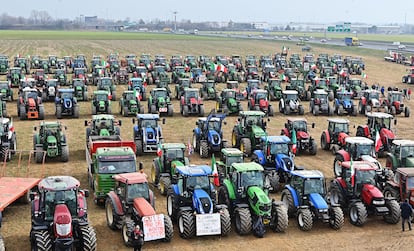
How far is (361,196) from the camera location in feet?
61.5

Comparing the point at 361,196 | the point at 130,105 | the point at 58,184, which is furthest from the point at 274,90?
the point at 58,184

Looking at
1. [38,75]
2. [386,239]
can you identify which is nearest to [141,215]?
[386,239]

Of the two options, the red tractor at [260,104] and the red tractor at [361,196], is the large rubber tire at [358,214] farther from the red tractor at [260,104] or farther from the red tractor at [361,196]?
the red tractor at [260,104]

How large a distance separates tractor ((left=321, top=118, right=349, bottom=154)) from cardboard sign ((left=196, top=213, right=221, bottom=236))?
12.1m

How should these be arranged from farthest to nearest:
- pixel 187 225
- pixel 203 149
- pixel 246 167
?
1. pixel 203 149
2. pixel 246 167
3. pixel 187 225

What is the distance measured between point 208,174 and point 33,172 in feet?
29.9

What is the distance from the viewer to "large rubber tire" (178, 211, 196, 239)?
16594 mm

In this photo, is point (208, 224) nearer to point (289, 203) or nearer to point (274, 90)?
point (289, 203)

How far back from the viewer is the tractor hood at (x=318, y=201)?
57.5 ft

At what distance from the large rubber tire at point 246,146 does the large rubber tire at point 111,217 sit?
9.51 meters

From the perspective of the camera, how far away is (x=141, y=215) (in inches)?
620

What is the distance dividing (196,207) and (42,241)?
14.8 feet

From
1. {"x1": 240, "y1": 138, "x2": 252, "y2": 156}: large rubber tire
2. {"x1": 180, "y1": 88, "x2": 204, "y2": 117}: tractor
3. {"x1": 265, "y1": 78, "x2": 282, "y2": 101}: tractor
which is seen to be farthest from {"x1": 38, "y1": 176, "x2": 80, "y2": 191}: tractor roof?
{"x1": 265, "y1": 78, "x2": 282, "y2": 101}: tractor

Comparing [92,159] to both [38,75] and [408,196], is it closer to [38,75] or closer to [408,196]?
[408,196]
